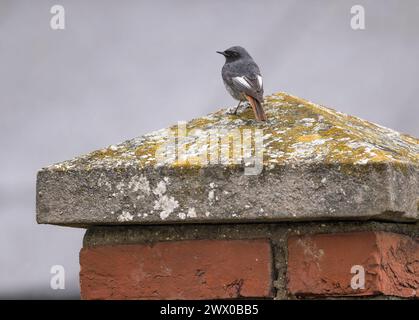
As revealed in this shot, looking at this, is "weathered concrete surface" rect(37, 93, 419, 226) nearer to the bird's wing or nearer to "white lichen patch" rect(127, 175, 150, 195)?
"white lichen patch" rect(127, 175, 150, 195)

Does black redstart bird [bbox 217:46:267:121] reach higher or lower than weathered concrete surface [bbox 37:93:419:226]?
higher

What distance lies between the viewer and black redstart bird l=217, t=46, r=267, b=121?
354cm

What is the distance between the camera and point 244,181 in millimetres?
2562

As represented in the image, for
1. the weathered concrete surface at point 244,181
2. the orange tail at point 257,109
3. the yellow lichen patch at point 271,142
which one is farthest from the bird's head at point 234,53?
the weathered concrete surface at point 244,181

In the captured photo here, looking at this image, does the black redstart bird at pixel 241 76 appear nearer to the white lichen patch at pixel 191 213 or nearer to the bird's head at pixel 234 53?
the bird's head at pixel 234 53

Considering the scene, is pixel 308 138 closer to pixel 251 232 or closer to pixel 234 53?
pixel 251 232

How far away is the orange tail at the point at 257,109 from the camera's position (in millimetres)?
2972

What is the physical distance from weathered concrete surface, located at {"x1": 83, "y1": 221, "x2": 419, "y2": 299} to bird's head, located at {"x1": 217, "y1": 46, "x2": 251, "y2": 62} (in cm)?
197

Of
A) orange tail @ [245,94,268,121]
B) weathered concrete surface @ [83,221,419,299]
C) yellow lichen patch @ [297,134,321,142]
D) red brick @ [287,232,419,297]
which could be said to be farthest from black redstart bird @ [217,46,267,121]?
red brick @ [287,232,419,297]

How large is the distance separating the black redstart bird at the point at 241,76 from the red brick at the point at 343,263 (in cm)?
78

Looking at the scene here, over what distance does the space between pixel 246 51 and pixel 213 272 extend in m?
2.19

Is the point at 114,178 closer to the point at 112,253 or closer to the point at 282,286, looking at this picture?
the point at 112,253

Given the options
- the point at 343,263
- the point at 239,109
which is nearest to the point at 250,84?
the point at 239,109

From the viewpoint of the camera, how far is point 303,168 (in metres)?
2.51
